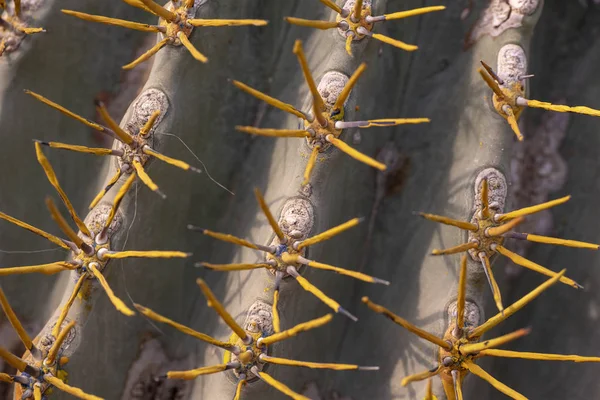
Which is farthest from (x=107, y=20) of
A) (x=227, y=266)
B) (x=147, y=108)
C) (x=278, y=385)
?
(x=278, y=385)

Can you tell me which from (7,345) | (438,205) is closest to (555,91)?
(438,205)

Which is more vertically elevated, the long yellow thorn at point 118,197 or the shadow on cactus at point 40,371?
the long yellow thorn at point 118,197

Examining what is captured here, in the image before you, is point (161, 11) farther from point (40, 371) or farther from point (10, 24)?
point (40, 371)

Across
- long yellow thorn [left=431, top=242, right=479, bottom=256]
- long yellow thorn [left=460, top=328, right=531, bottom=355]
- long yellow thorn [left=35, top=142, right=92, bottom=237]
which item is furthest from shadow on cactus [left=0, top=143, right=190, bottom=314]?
long yellow thorn [left=460, top=328, right=531, bottom=355]

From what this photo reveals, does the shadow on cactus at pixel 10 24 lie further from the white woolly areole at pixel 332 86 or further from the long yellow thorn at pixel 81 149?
the white woolly areole at pixel 332 86

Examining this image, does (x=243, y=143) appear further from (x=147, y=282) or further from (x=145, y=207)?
(x=147, y=282)

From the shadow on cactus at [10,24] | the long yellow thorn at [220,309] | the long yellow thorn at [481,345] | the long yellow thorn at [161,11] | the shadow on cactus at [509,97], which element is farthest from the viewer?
the shadow on cactus at [10,24]

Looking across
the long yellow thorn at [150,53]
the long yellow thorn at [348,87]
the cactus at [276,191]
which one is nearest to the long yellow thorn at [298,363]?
the cactus at [276,191]
